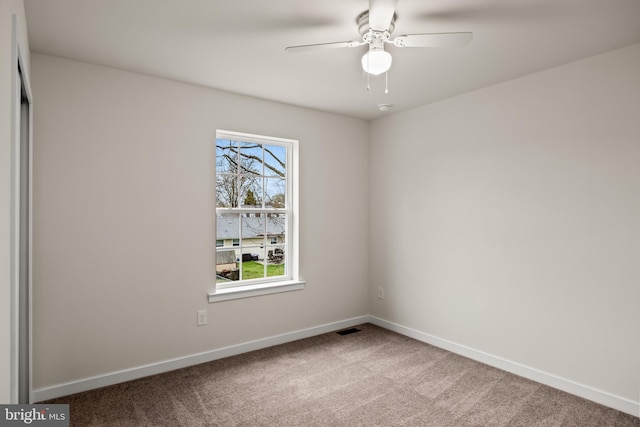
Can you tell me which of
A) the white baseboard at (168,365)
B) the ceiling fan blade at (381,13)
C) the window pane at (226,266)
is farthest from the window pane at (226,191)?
the ceiling fan blade at (381,13)

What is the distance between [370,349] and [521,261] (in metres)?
1.59

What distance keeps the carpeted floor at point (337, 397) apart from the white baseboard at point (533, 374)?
6 centimetres

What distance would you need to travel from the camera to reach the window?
3.47 metres

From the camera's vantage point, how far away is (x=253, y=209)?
12.0 feet

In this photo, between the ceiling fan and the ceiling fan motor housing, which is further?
the ceiling fan motor housing

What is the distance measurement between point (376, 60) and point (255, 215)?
6.92ft

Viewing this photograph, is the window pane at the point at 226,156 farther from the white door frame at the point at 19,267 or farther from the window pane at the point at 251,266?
the white door frame at the point at 19,267

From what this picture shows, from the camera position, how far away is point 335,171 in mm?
4137

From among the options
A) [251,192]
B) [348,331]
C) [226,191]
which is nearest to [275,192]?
[251,192]

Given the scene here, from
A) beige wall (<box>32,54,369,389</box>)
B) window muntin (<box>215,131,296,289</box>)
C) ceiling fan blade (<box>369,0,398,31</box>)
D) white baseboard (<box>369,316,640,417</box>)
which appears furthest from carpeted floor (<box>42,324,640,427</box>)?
ceiling fan blade (<box>369,0,398,31</box>)

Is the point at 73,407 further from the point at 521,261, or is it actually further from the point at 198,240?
the point at 521,261

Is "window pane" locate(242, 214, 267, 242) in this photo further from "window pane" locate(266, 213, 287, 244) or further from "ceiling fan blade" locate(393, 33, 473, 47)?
"ceiling fan blade" locate(393, 33, 473, 47)

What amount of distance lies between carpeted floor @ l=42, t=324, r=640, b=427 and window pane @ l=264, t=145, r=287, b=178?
1823 millimetres

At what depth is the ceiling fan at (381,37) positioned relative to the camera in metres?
1.81
